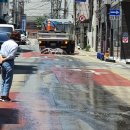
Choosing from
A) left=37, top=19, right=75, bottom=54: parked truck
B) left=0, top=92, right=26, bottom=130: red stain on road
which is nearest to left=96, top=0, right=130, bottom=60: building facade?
left=37, top=19, right=75, bottom=54: parked truck

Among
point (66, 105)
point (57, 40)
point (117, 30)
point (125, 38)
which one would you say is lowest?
point (66, 105)

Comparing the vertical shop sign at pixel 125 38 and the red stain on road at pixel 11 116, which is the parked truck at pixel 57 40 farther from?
the red stain on road at pixel 11 116

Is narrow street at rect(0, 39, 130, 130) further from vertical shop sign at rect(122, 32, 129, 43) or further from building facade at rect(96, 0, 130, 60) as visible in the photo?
building facade at rect(96, 0, 130, 60)

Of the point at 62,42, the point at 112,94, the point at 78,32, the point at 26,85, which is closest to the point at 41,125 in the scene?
the point at 112,94

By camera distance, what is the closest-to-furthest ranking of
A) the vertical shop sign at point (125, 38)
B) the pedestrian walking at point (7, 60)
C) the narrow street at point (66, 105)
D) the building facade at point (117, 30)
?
the narrow street at point (66, 105) < the pedestrian walking at point (7, 60) < the vertical shop sign at point (125, 38) < the building facade at point (117, 30)

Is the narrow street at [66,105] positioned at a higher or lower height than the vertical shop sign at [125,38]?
lower

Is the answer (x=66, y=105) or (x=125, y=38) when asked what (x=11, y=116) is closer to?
(x=66, y=105)

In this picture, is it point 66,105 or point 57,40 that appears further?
point 57,40

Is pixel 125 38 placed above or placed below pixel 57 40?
above

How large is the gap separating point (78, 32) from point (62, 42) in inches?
1618

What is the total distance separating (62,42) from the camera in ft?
161

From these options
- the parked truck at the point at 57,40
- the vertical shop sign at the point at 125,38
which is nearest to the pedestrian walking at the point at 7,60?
the vertical shop sign at the point at 125,38

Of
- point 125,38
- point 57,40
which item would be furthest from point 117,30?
point 57,40

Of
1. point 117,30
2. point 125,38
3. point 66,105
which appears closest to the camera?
point 66,105
